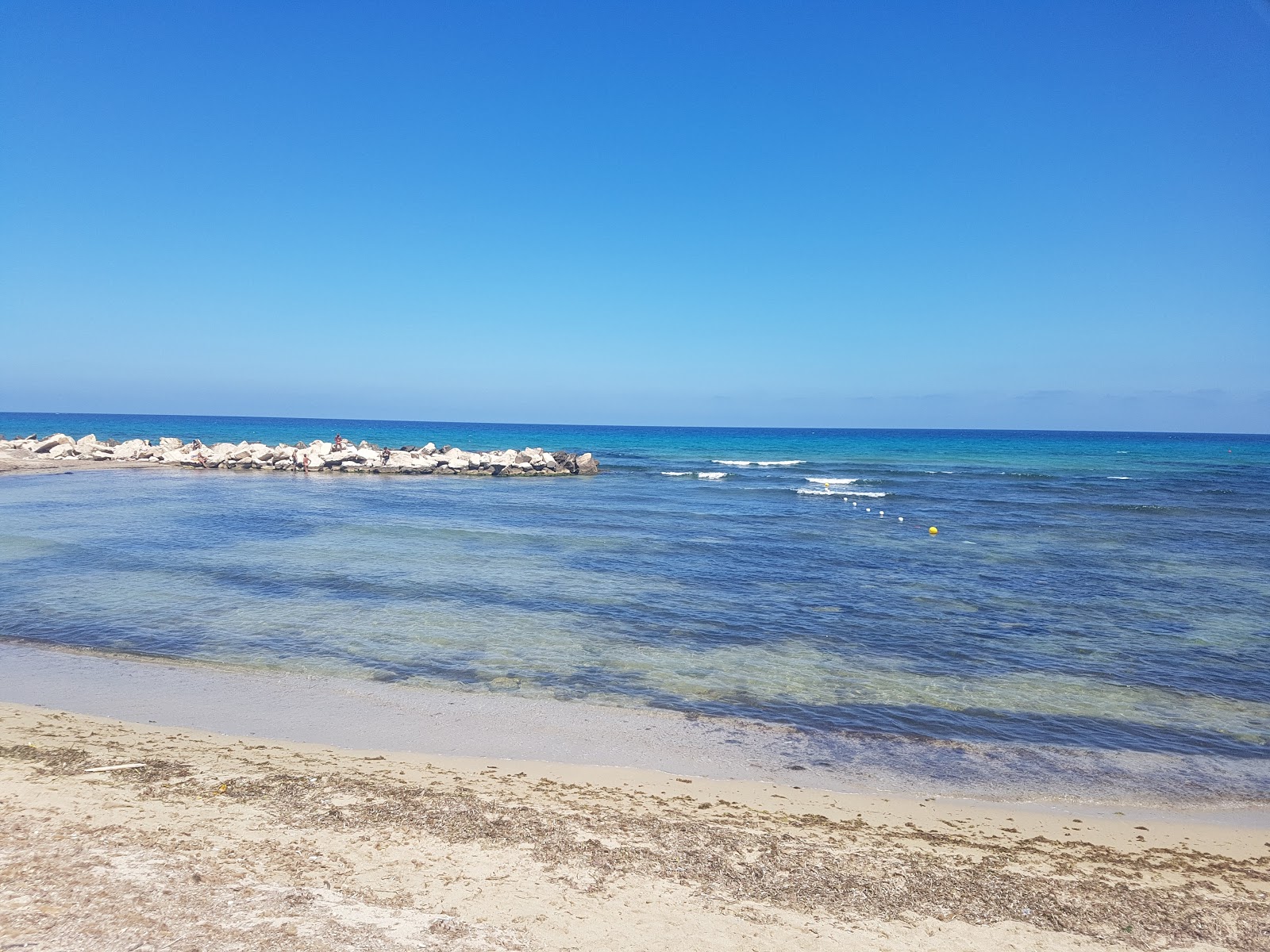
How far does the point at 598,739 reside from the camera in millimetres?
7383

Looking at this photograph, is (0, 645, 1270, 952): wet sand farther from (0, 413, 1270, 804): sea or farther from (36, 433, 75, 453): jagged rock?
(36, 433, 75, 453): jagged rock

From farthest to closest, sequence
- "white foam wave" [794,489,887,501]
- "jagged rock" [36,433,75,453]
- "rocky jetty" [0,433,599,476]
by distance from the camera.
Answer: "jagged rock" [36,433,75,453] → "rocky jetty" [0,433,599,476] → "white foam wave" [794,489,887,501]

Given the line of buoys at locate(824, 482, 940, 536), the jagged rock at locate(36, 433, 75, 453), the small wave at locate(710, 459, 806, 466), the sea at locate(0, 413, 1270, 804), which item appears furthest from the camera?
the small wave at locate(710, 459, 806, 466)

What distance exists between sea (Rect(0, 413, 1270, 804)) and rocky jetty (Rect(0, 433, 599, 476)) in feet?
34.6

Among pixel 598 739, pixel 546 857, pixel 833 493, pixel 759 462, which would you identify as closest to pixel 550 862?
pixel 546 857

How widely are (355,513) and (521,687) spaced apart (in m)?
16.4

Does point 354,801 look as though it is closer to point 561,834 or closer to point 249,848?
point 249,848

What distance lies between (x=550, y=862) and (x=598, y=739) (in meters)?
2.54

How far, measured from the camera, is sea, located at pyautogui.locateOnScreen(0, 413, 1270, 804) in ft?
27.5

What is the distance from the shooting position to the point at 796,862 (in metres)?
5.00

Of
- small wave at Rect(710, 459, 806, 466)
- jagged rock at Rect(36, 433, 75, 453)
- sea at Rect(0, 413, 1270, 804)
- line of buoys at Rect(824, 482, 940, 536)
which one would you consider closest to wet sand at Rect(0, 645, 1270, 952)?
sea at Rect(0, 413, 1270, 804)

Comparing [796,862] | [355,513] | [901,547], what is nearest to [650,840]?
[796,862]

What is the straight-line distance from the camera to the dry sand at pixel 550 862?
4.12m

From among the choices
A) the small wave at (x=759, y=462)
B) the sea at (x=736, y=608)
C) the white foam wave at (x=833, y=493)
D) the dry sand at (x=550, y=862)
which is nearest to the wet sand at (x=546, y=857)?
the dry sand at (x=550, y=862)
